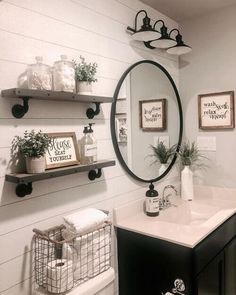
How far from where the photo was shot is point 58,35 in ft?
4.79

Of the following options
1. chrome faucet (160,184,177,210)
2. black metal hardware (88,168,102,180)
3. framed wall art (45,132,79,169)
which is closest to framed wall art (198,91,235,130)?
chrome faucet (160,184,177,210)

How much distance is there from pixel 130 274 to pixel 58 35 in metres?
1.48

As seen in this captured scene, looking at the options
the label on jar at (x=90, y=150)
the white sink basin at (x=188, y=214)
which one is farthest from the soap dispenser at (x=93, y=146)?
the white sink basin at (x=188, y=214)

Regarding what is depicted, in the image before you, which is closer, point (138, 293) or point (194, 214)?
point (138, 293)

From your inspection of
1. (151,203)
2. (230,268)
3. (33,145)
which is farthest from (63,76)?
(230,268)

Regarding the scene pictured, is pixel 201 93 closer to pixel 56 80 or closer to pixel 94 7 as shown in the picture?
pixel 94 7

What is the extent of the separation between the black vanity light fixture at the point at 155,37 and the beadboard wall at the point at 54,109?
8cm

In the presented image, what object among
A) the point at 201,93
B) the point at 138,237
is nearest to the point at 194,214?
the point at 138,237

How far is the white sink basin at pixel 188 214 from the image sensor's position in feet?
6.54

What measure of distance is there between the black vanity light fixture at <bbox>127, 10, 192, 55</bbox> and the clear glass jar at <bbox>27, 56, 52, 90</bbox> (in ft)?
2.65

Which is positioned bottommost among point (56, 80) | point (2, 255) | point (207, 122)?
point (2, 255)

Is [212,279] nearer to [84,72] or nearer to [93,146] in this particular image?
[93,146]

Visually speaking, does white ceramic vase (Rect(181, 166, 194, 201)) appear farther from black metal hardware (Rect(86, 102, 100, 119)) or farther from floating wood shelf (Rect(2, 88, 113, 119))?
floating wood shelf (Rect(2, 88, 113, 119))

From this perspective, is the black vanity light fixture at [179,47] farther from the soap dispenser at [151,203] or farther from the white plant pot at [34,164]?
the white plant pot at [34,164]
